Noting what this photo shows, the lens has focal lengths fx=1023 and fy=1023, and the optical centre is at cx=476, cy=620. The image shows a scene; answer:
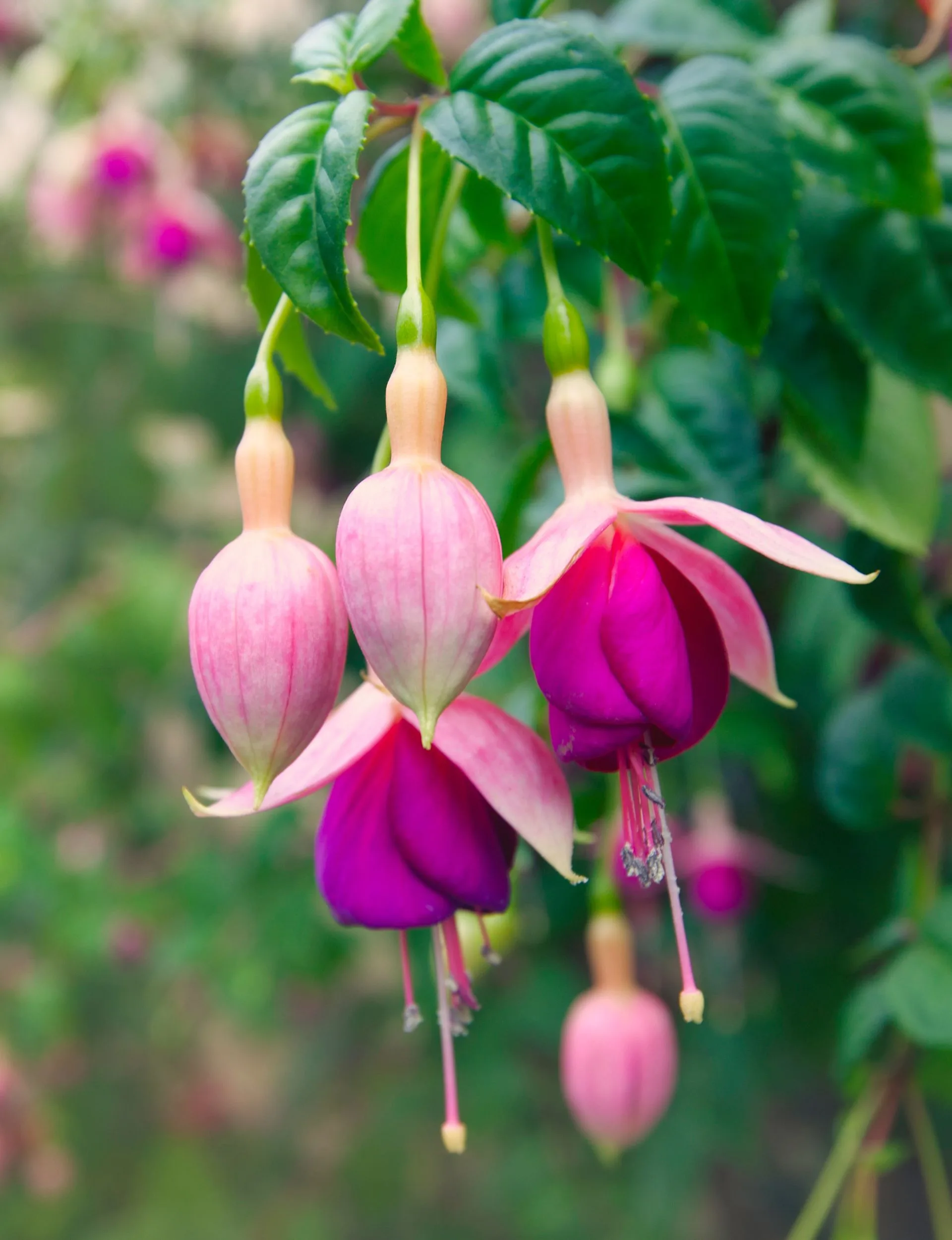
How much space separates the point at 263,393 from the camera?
34 cm

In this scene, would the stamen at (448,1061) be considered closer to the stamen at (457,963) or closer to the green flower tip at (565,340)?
the stamen at (457,963)

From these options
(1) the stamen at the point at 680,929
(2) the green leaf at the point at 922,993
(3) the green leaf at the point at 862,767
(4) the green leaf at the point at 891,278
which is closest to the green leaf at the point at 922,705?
(3) the green leaf at the point at 862,767

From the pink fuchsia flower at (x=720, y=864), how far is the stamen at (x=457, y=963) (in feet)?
1.89

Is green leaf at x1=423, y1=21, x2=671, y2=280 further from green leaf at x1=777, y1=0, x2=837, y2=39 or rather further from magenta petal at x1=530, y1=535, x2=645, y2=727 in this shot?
green leaf at x1=777, y1=0, x2=837, y2=39

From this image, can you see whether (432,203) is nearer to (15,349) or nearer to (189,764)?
(15,349)

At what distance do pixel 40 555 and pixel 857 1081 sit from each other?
A: 1.35 meters

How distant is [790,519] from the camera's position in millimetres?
849

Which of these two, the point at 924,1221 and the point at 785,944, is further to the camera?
the point at 924,1221

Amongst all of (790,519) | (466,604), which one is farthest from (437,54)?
(790,519)

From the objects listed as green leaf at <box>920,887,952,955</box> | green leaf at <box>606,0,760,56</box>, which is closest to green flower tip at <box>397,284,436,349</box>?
green leaf at <box>606,0,760,56</box>

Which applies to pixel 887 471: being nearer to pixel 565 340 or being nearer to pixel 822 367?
pixel 822 367

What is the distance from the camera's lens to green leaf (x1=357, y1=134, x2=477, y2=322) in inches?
15.1

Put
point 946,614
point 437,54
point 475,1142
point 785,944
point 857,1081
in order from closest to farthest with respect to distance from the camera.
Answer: point 437,54
point 946,614
point 857,1081
point 785,944
point 475,1142

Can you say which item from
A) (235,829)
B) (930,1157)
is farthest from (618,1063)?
(235,829)
